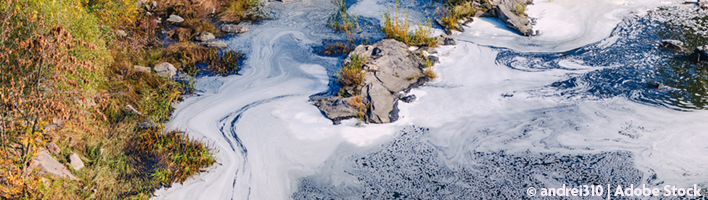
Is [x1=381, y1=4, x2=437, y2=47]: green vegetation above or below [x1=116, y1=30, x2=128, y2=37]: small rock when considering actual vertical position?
above

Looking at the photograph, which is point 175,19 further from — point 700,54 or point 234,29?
point 700,54

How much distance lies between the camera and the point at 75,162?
3.80 m

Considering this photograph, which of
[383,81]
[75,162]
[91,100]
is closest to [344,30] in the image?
[383,81]

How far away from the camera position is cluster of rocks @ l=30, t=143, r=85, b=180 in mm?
3482

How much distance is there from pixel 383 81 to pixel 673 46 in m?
4.32

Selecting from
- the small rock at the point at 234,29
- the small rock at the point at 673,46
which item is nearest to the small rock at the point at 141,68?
the small rock at the point at 234,29

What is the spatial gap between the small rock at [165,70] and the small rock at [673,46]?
703 cm

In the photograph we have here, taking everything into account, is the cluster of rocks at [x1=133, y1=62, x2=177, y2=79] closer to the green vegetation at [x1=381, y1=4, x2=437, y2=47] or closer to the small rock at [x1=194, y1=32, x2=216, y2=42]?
the small rock at [x1=194, y1=32, x2=216, y2=42]

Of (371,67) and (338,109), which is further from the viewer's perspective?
(371,67)

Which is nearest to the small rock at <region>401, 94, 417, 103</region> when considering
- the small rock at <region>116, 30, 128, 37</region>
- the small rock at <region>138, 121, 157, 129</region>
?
the small rock at <region>138, 121, 157, 129</region>

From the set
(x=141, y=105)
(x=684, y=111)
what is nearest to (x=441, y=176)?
(x=684, y=111)

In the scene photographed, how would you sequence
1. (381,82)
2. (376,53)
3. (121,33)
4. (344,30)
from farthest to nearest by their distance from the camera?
(344,30) < (121,33) < (376,53) < (381,82)

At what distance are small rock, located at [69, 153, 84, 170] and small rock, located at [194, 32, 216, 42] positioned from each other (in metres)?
3.33

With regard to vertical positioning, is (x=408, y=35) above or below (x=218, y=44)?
above
